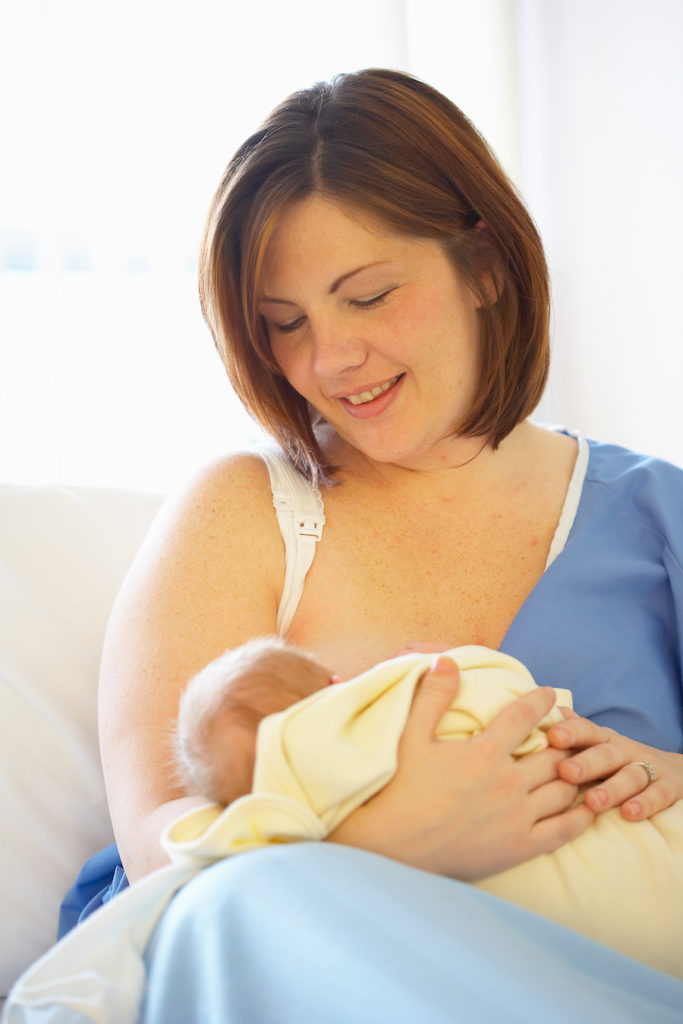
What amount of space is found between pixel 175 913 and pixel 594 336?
2.58 m

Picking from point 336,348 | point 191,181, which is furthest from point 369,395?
point 191,181

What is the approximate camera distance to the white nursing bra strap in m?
1.37

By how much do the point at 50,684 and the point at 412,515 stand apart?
2.17 ft

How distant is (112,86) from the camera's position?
2549mm

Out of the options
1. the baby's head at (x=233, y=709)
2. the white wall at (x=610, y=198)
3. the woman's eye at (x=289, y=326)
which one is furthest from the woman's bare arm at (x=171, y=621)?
the white wall at (x=610, y=198)

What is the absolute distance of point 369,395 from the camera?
1.41 m

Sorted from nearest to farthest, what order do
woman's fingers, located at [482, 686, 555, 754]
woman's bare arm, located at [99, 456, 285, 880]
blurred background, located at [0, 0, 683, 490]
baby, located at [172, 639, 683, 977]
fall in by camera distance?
baby, located at [172, 639, 683, 977] < woman's fingers, located at [482, 686, 555, 754] < woman's bare arm, located at [99, 456, 285, 880] < blurred background, located at [0, 0, 683, 490]

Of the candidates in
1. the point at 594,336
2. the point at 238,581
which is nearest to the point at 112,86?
the point at 594,336

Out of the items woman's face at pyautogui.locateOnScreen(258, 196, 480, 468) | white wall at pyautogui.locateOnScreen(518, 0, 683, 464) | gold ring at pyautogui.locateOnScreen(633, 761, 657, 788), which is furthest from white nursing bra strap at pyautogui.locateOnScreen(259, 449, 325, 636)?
white wall at pyautogui.locateOnScreen(518, 0, 683, 464)

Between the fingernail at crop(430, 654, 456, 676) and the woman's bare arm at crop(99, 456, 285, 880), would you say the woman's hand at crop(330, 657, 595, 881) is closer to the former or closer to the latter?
the fingernail at crop(430, 654, 456, 676)

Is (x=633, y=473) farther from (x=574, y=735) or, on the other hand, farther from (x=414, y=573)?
(x=574, y=735)

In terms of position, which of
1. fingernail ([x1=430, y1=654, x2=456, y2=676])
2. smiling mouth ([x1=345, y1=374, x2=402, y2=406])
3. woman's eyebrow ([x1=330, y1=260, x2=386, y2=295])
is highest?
woman's eyebrow ([x1=330, y1=260, x2=386, y2=295])

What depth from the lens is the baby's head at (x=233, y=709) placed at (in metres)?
0.90

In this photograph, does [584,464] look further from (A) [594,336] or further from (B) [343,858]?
(A) [594,336]
